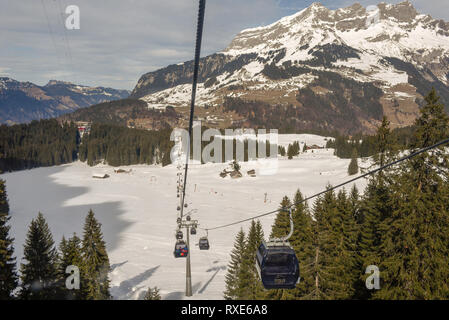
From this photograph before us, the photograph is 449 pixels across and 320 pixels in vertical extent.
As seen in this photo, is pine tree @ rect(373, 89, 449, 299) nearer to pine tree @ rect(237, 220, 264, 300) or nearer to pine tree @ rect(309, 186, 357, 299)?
pine tree @ rect(309, 186, 357, 299)

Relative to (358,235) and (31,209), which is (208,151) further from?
(358,235)

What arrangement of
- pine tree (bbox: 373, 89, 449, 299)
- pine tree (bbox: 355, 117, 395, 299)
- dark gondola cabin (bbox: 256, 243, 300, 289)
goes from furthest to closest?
1. pine tree (bbox: 355, 117, 395, 299)
2. pine tree (bbox: 373, 89, 449, 299)
3. dark gondola cabin (bbox: 256, 243, 300, 289)

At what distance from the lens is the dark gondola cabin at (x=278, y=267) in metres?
11.9

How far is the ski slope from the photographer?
35.5 metres

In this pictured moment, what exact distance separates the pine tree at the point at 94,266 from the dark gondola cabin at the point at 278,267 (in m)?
18.2

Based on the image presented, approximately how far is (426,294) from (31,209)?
71.9 m

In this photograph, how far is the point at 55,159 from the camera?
154m

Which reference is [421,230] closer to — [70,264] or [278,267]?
[278,267]

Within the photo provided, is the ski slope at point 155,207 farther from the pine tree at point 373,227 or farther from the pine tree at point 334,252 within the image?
the pine tree at point 373,227

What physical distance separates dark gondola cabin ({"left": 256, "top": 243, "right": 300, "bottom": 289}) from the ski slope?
19182 mm

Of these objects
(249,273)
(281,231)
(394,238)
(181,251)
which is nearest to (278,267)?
(394,238)

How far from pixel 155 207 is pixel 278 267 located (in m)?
61.0

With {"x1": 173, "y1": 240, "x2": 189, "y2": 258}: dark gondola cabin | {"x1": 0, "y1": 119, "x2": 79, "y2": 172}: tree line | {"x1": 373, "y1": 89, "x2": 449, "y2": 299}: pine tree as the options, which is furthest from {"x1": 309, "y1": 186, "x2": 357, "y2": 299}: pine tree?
{"x1": 0, "y1": 119, "x2": 79, "y2": 172}: tree line

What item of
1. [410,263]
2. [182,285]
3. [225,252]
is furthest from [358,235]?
[225,252]
